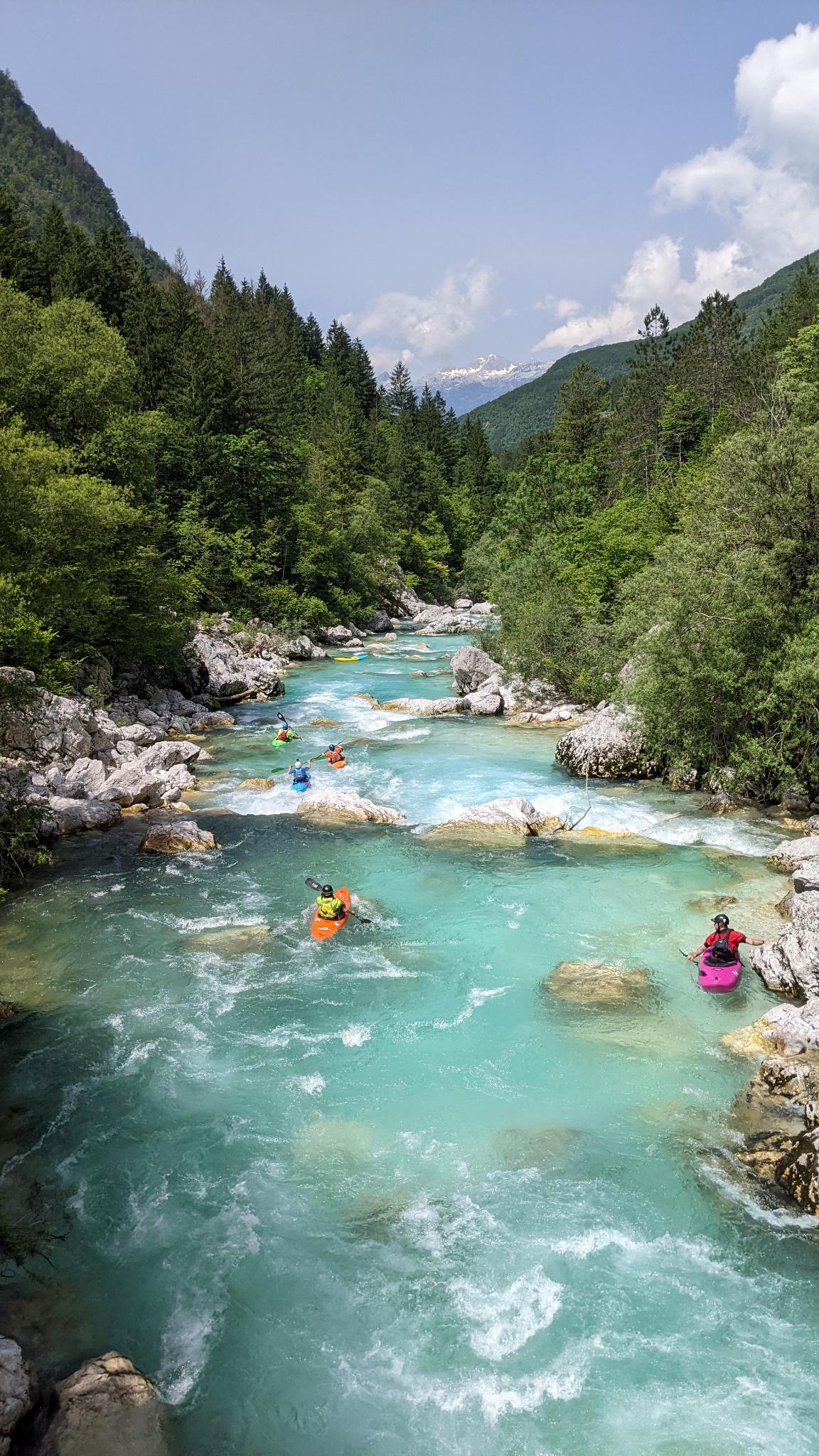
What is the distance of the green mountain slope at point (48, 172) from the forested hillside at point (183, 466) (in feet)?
269

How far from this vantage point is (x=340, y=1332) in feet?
24.1

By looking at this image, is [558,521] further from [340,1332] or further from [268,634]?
[340,1332]

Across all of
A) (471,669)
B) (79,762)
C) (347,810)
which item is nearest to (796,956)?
(347,810)

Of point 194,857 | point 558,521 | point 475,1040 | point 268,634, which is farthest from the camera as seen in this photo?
point 558,521

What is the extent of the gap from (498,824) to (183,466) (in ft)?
118

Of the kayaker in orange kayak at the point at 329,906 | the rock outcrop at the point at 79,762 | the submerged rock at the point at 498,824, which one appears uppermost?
the rock outcrop at the point at 79,762

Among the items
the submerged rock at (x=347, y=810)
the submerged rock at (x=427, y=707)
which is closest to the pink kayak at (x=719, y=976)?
the submerged rock at (x=347, y=810)

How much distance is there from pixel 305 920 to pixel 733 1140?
7.95m

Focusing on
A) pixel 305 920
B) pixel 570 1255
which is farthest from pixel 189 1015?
pixel 570 1255

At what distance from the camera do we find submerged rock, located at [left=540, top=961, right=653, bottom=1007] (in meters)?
12.3

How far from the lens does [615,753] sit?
23.0m

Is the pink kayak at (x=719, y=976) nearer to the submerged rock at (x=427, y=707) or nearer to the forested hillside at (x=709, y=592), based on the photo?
the forested hillside at (x=709, y=592)

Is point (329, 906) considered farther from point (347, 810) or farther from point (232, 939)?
point (347, 810)

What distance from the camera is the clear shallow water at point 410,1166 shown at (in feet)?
22.4
